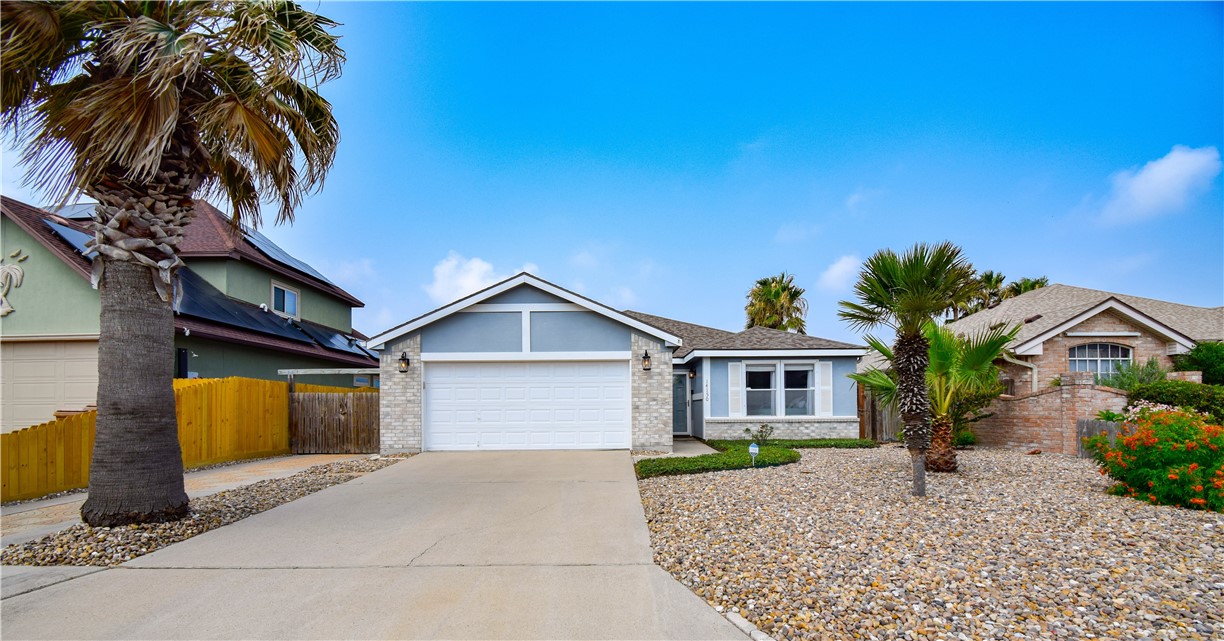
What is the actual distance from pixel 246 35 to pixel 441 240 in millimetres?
11441

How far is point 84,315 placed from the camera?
1183 cm

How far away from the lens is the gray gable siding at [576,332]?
13102mm

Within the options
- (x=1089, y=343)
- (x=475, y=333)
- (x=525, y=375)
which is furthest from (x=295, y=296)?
(x=1089, y=343)

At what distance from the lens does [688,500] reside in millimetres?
7406

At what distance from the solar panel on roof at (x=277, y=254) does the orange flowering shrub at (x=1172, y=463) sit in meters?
20.1

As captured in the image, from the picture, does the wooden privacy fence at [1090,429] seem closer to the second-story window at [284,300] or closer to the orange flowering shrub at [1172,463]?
the orange flowering shrub at [1172,463]

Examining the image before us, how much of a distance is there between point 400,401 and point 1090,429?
13.6 meters

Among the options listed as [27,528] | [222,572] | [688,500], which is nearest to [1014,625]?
Answer: [688,500]

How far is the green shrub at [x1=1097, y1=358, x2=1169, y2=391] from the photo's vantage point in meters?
13.1

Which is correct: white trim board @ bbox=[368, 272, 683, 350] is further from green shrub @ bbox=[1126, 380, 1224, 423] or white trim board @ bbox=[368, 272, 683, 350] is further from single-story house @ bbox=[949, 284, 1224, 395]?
single-story house @ bbox=[949, 284, 1224, 395]

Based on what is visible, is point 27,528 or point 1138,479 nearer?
point 27,528

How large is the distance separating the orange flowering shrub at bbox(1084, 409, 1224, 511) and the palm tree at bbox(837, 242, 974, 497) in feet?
7.48

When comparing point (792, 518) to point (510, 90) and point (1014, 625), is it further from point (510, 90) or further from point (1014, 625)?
point (510, 90)

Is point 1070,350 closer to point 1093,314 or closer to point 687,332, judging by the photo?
point 1093,314
